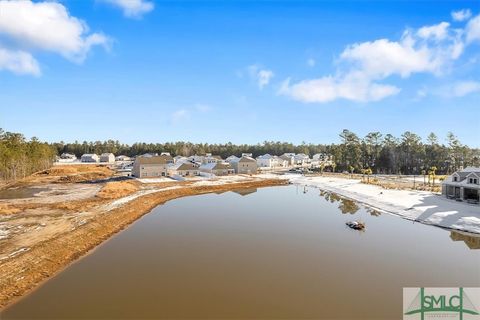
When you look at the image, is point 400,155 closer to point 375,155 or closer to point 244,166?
point 375,155

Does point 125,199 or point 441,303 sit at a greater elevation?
point 125,199

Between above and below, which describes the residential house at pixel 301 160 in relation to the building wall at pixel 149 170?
above

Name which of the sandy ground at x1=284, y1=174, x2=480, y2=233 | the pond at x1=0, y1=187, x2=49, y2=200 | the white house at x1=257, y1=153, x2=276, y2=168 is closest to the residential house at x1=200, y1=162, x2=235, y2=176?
the sandy ground at x1=284, y1=174, x2=480, y2=233

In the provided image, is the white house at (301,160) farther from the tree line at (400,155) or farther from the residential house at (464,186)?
the residential house at (464,186)

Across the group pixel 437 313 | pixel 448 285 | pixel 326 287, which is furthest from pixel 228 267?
pixel 448 285

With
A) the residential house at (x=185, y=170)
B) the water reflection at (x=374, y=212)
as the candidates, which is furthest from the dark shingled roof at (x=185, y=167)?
the water reflection at (x=374, y=212)

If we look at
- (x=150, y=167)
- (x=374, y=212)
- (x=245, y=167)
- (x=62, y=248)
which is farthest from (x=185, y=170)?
(x=62, y=248)
